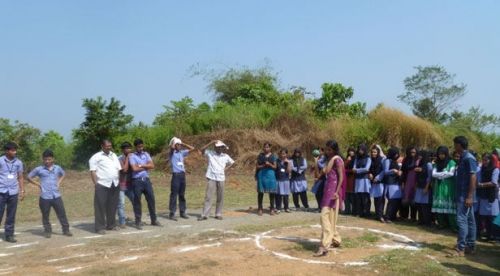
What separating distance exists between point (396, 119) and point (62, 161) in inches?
684

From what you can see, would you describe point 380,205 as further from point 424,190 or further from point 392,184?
point 424,190

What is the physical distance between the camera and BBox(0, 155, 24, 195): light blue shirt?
9445 mm

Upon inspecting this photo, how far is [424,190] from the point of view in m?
10.7

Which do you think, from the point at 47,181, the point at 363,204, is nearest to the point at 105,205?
the point at 47,181

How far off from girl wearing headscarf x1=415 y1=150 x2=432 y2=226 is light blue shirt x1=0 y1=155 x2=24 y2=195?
829 centimetres

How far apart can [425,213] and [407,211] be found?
872 millimetres

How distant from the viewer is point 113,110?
26.5 metres

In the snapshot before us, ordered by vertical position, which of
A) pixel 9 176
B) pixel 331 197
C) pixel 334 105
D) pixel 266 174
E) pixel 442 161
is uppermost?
pixel 334 105

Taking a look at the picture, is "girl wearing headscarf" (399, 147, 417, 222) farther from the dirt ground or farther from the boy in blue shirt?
the boy in blue shirt

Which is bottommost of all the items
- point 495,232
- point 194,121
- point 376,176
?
point 495,232

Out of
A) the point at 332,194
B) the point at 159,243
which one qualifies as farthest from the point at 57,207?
the point at 332,194

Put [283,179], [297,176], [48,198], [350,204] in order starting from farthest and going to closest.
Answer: [297,176] → [283,179] → [350,204] → [48,198]

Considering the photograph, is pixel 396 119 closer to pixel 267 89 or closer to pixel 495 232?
pixel 267 89

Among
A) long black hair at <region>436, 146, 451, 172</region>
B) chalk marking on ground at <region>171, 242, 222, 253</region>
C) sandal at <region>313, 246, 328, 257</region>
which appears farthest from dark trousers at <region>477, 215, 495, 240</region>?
chalk marking on ground at <region>171, 242, 222, 253</region>
